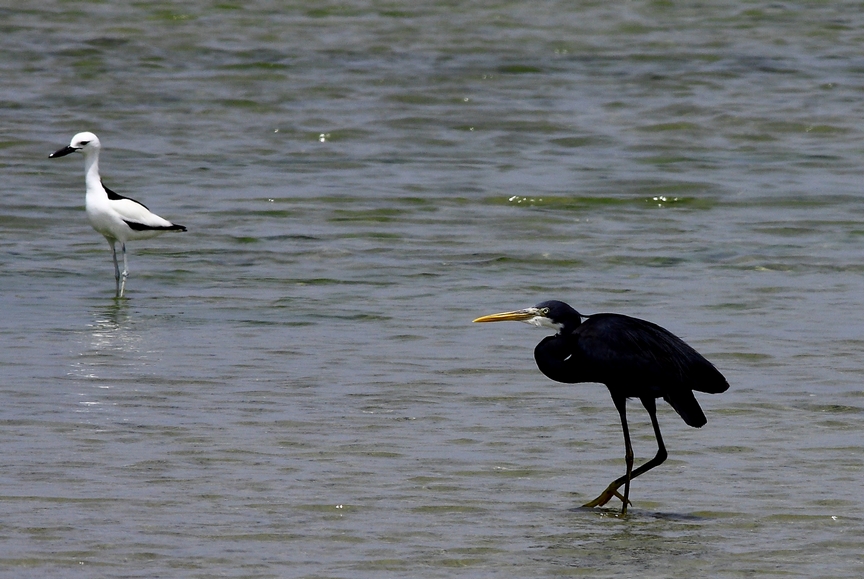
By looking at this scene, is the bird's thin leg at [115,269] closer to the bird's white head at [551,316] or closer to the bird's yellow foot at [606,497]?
the bird's white head at [551,316]

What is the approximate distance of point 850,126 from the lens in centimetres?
1892

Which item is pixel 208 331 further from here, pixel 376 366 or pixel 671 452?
pixel 671 452

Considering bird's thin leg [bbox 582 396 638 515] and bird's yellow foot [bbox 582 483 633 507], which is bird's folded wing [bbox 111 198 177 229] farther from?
bird's yellow foot [bbox 582 483 633 507]

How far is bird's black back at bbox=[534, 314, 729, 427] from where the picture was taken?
6.26 metres

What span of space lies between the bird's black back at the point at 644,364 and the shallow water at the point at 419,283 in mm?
443

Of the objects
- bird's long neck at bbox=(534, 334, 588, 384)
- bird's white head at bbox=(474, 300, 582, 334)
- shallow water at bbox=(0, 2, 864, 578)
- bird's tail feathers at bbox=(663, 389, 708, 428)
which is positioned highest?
bird's white head at bbox=(474, 300, 582, 334)

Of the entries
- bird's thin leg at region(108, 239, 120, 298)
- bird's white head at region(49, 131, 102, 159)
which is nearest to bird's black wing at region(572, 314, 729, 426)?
bird's thin leg at region(108, 239, 120, 298)

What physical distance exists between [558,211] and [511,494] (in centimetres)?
869

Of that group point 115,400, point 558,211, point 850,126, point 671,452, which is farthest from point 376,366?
point 850,126

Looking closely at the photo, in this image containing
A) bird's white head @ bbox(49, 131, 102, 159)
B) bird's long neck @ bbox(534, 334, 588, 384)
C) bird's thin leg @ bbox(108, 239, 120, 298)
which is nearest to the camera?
bird's long neck @ bbox(534, 334, 588, 384)

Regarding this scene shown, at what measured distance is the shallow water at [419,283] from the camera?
19.3ft

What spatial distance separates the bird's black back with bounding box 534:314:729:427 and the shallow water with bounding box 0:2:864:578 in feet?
1.45

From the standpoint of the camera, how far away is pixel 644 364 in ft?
20.4

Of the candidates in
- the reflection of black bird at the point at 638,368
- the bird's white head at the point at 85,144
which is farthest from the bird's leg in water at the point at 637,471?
the bird's white head at the point at 85,144
